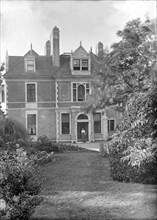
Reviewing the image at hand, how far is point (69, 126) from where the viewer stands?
2072 cm

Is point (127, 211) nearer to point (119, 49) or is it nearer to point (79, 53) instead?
point (119, 49)

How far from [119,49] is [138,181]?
17.6 feet

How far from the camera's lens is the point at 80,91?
21.1 m

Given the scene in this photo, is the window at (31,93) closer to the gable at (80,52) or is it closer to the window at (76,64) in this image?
the window at (76,64)

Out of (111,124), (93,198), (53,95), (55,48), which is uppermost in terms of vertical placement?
(55,48)

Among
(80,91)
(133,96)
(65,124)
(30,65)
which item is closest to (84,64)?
(80,91)

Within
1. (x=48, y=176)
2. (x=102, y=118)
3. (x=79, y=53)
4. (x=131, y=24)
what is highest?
(x=79, y=53)

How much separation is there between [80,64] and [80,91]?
2.18m

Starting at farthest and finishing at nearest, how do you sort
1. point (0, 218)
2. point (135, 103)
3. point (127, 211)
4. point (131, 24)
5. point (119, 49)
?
point (119, 49)
point (131, 24)
point (135, 103)
point (127, 211)
point (0, 218)

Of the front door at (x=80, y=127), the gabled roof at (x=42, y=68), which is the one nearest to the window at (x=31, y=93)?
the gabled roof at (x=42, y=68)

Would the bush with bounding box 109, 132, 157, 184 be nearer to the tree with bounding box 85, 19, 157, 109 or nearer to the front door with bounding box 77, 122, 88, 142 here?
the tree with bounding box 85, 19, 157, 109

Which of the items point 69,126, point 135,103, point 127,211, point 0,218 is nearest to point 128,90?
point 135,103

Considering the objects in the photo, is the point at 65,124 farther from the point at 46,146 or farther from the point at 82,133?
the point at 46,146

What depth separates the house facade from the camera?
65.6ft
